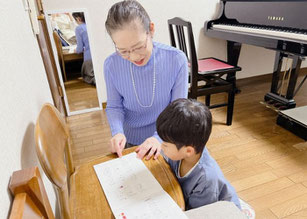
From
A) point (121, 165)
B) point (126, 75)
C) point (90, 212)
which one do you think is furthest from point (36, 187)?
point (126, 75)

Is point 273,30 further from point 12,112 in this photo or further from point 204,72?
point 12,112

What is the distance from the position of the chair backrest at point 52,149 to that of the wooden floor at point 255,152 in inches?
47.1

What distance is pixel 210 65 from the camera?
7.50ft

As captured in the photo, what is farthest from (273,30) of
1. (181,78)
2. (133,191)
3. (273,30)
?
(133,191)

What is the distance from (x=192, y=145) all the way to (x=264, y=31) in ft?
5.91

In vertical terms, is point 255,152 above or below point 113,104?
below

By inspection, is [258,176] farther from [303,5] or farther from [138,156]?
[303,5]

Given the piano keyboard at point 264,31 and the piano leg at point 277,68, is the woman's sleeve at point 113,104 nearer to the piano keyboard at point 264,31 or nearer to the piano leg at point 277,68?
the piano keyboard at point 264,31

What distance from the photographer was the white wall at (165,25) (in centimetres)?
240

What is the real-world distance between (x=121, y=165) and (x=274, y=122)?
2008mm

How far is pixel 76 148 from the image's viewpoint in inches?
84.0

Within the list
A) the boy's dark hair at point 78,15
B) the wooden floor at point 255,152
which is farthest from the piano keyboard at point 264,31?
the boy's dark hair at point 78,15

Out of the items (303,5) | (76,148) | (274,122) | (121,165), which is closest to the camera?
(121,165)

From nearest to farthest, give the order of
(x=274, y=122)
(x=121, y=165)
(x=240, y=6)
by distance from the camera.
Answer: (x=121, y=165) < (x=274, y=122) < (x=240, y=6)
